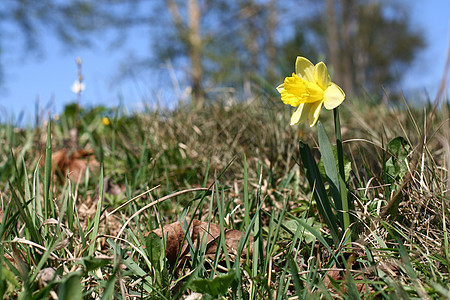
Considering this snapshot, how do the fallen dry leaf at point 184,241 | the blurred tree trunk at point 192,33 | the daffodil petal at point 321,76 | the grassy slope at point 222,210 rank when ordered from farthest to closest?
the blurred tree trunk at point 192,33, the fallen dry leaf at point 184,241, the daffodil petal at point 321,76, the grassy slope at point 222,210

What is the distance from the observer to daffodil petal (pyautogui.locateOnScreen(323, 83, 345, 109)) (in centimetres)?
101

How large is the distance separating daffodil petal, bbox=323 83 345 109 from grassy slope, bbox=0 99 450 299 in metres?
0.23

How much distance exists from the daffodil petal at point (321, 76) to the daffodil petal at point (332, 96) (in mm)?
19

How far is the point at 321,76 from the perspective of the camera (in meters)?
1.07

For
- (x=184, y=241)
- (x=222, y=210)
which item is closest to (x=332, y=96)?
(x=222, y=210)

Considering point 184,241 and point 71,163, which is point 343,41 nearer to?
point 71,163

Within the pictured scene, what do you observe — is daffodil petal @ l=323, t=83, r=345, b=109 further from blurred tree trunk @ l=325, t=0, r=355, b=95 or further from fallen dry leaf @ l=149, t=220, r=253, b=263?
blurred tree trunk @ l=325, t=0, r=355, b=95

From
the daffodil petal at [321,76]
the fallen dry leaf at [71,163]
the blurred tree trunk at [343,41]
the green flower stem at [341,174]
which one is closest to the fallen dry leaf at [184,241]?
the green flower stem at [341,174]

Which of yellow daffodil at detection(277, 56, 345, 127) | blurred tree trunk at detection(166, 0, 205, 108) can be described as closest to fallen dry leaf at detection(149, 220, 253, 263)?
yellow daffodil at detection(277, 56, 345, 127)

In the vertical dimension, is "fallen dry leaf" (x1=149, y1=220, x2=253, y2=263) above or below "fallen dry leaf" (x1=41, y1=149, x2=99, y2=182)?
below

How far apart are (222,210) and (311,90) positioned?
40 centimetres

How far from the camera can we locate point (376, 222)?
1172 millimetres

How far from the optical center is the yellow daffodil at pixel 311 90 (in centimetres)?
104

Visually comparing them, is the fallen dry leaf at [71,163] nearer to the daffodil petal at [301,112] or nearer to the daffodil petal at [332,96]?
the daffodil petal at [301,112]
